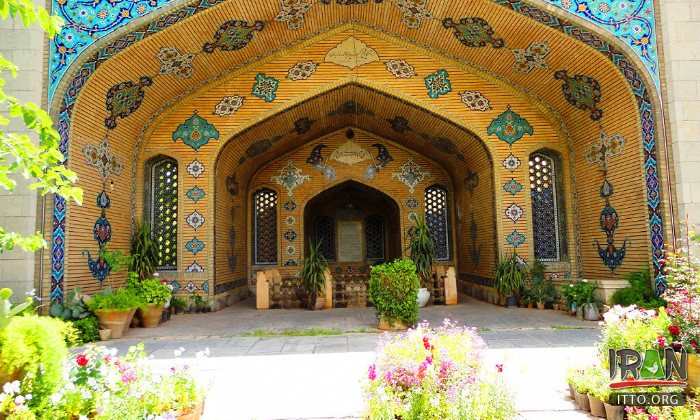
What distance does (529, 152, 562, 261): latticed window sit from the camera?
1056 centimetres

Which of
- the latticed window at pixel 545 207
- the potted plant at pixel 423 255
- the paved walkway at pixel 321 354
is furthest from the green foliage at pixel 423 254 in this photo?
the latticed window at pixel 545 207

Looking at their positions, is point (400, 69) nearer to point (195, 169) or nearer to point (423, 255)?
point (423, 255)

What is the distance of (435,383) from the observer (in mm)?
3311

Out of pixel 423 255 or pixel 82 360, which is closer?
pixel 82 360

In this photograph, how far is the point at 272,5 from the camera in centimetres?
868

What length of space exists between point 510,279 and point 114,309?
24.5 feet

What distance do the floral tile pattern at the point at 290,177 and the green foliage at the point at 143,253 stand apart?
460cm

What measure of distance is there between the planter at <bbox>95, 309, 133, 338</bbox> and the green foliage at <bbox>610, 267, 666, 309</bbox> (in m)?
8.10

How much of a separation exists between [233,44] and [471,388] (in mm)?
8281

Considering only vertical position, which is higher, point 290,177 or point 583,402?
point 290,177

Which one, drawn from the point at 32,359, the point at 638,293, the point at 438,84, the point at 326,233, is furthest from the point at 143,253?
the point at 638,293

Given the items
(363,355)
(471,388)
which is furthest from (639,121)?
(471,388)

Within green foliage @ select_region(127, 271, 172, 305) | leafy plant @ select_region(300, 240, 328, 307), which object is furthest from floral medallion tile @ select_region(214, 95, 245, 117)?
green foliage @ select_region(127, 271, 172, 305)

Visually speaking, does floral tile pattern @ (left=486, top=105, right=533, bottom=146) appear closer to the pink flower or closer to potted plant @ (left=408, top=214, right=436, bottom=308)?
potted plant @ (left=408, top=214, right=436, bottom=308)
